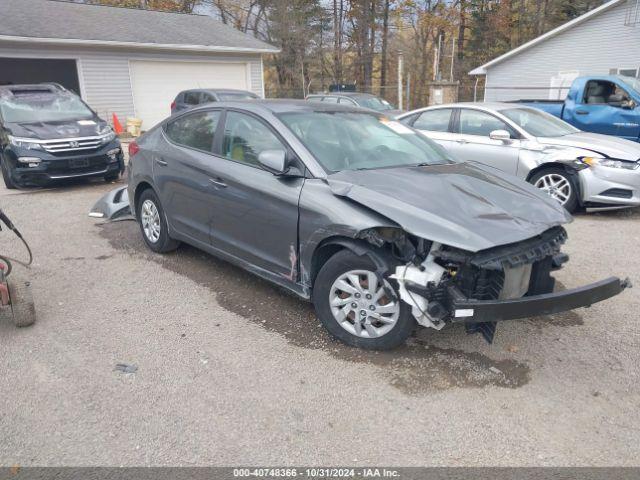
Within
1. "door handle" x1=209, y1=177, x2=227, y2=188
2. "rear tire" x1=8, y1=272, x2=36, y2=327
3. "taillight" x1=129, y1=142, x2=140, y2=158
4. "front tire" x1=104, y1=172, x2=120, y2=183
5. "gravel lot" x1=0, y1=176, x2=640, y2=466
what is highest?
"taillight" x1=129, y1=142, x2=140, y2=158

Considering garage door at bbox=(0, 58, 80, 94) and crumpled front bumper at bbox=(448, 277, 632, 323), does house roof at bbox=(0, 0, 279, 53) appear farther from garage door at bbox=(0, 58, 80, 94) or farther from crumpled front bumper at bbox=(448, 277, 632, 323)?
crumpled front bumper at bbox=(448, 277, 632, 323)

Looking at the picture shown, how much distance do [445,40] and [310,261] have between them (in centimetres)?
3775

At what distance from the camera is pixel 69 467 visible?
2.52m

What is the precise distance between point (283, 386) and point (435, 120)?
628 cm

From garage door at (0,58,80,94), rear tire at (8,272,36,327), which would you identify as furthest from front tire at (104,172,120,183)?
garage door at (0,58,80,94)

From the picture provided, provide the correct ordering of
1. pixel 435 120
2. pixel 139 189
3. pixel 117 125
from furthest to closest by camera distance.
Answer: pixel 117 125, pixel 435 120, pixel 139 189

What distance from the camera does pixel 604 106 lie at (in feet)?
32.0

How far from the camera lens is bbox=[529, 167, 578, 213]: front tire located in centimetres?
689

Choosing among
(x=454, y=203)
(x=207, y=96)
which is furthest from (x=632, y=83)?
(x=207, y=96)

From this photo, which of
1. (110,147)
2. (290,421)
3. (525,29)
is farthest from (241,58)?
(525,29)

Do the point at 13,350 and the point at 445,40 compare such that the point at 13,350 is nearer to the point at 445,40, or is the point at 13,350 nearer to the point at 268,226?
the point at 268,226

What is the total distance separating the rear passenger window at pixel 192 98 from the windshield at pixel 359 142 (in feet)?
35.3

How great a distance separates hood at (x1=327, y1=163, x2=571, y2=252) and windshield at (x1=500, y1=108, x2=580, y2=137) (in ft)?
12.9

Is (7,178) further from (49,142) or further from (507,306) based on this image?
(507,306)
